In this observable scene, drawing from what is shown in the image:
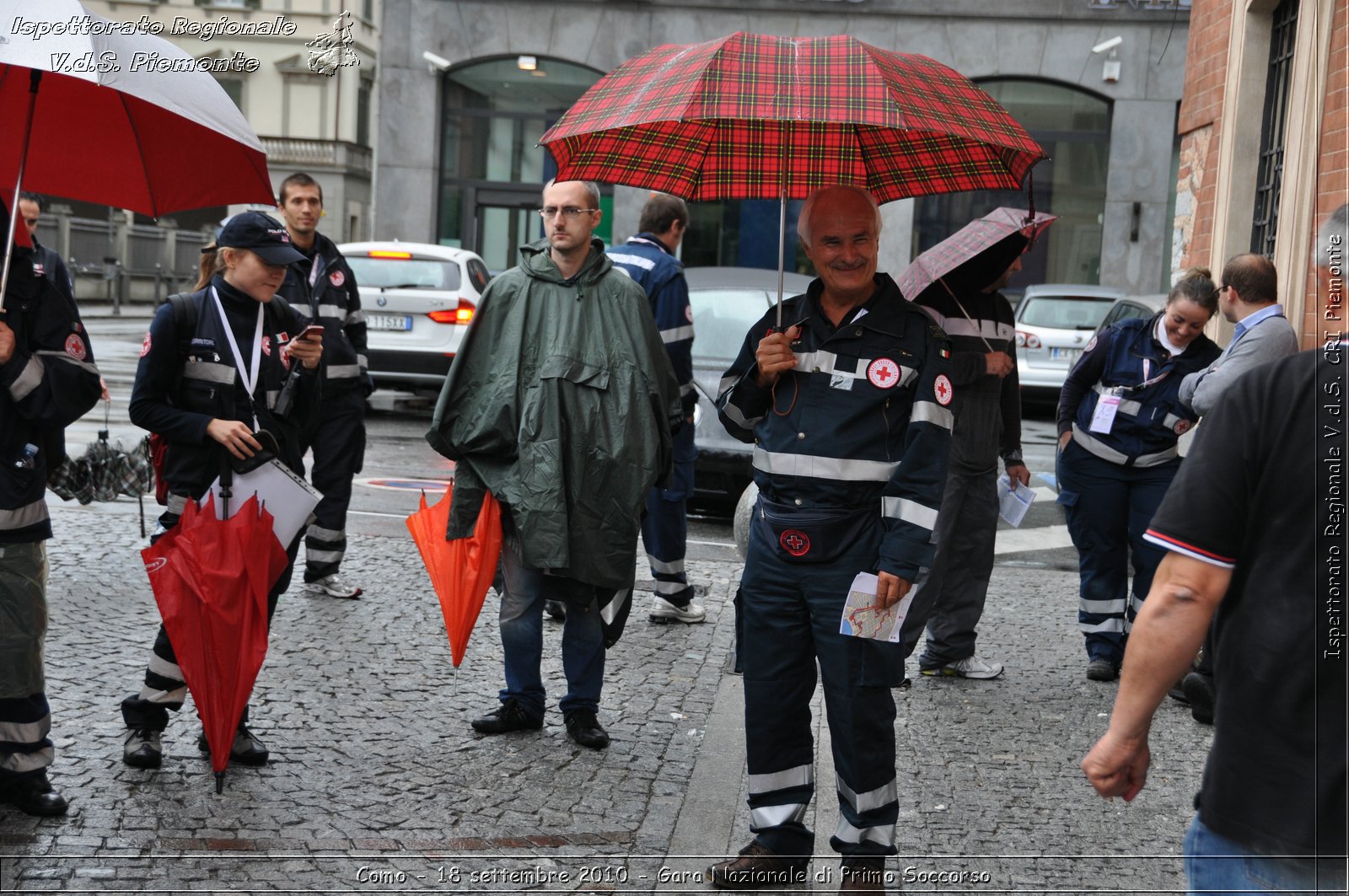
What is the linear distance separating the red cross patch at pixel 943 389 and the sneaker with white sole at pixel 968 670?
2.64 m

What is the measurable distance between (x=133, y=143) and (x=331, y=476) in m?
2.98

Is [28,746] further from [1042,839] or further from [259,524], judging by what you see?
[1042,839]

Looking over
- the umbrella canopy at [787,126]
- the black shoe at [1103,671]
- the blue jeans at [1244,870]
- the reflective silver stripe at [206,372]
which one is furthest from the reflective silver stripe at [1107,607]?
the blue jeans at [1244,870]

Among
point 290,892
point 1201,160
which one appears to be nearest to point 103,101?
point 290,892

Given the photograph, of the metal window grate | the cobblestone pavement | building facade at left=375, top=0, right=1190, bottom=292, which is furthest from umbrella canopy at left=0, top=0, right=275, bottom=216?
building facade at left=375, top=0, right=1190, bottom=292

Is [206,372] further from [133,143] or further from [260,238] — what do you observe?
[133,143]

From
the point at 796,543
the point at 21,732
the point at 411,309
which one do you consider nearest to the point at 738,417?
the point at 796,543

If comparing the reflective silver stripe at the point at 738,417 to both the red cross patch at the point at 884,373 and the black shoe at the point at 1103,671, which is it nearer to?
the red cross patch at the point at 884,373

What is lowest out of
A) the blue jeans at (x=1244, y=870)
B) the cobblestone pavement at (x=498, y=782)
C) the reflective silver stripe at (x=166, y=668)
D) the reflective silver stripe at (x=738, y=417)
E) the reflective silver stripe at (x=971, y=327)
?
the cobblestone pavement at (x=498, y=782)

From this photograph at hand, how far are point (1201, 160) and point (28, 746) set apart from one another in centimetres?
828

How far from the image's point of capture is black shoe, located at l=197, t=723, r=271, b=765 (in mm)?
4684

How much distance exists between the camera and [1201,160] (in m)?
9.57

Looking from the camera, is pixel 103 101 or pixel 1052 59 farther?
pixel 1052 59

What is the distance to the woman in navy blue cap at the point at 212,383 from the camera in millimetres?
4598
